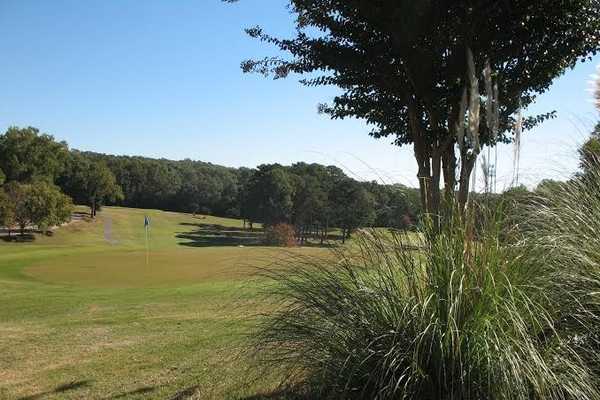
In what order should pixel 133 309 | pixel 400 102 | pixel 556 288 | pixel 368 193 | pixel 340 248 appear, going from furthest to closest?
pixel 133 309, pixel 400 102, pixel 368 193, pixel 340 248, pixel 556 288

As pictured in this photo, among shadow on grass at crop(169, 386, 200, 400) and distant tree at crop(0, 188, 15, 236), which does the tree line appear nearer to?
distant tree at crop(0, 188, 15, 236)

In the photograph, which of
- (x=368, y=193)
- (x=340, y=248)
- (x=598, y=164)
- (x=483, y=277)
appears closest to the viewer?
(x=483, y=277)

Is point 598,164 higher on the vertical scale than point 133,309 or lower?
higher

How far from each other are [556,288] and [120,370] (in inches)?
177

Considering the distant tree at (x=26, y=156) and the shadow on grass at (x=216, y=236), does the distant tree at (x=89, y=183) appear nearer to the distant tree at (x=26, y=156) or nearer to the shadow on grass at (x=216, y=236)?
the distant tree at (x=26, y=156)

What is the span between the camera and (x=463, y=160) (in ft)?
14.5

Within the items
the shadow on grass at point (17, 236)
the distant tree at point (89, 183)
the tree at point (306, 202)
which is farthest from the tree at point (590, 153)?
the distant tree at point (89, 183)

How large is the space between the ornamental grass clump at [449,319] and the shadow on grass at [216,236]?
74538mm

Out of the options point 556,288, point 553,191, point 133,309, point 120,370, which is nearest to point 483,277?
point 556,288

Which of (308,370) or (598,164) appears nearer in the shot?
(308,370)

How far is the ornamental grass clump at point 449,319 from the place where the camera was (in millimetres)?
2699

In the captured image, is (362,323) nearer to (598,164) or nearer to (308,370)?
(308,370)

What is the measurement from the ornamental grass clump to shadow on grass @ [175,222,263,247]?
74.5 m

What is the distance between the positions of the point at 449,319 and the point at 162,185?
124 meters
